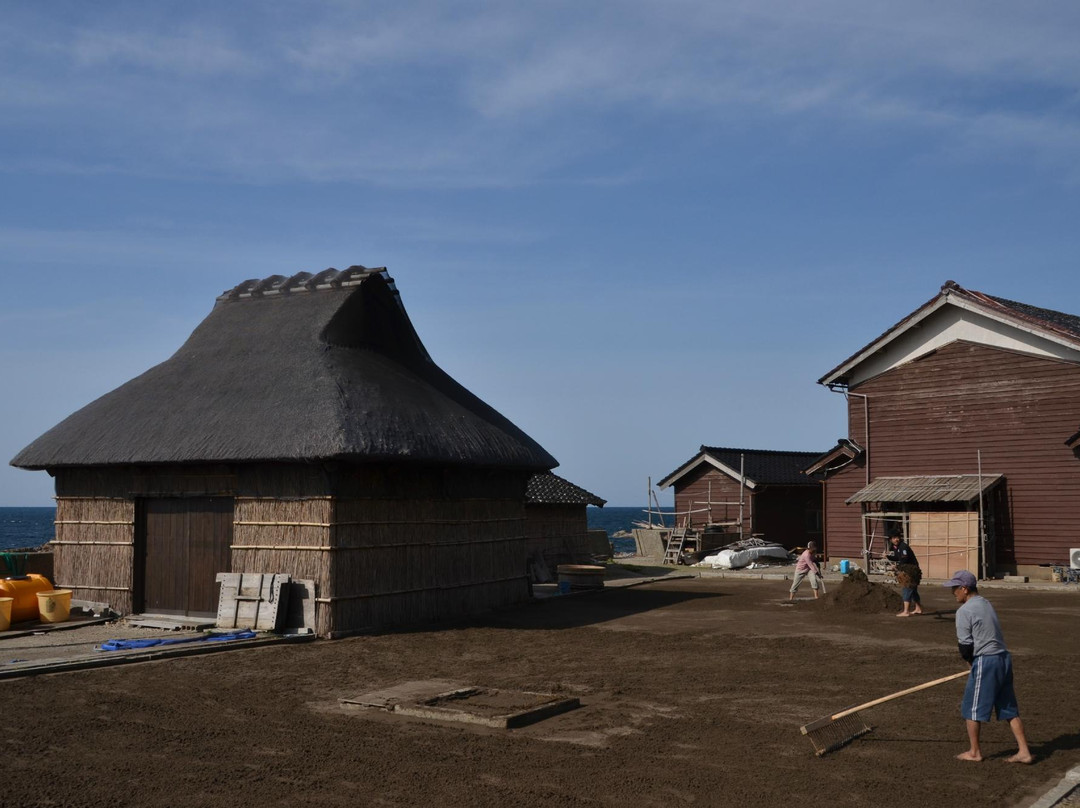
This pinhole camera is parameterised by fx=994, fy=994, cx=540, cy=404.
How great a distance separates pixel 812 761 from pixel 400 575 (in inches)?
400

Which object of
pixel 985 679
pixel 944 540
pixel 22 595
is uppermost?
pixel 944 540

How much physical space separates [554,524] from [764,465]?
560 inches

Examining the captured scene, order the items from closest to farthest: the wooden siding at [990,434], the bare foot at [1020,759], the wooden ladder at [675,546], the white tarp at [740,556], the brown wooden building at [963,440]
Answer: the bare foot at [1020,759]
the wooden siding at [990,434]
the brown wooden building at [963,440]
the white tarp at [740,556]
the wooden ladder at [675,546]

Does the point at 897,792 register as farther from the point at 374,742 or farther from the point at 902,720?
the point at 374,742

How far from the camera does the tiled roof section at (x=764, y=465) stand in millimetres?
39156

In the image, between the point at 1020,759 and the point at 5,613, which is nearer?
the point at 1020,759

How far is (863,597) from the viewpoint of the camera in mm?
19656

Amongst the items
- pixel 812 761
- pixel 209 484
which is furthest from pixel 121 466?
pixel 812 761

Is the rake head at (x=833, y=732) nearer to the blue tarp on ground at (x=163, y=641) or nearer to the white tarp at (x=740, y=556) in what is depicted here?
the blue tarp on ground at (x=163, y=641)

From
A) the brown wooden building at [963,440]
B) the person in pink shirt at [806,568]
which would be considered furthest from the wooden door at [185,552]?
the brown wooden building at [963,440]

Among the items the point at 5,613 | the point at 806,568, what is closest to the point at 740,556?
the point at 806,568

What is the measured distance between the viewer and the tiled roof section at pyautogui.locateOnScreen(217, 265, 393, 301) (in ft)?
67.2

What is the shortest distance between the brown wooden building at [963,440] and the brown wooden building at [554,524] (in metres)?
7.84

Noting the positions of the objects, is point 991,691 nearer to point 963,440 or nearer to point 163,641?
point 163,641
